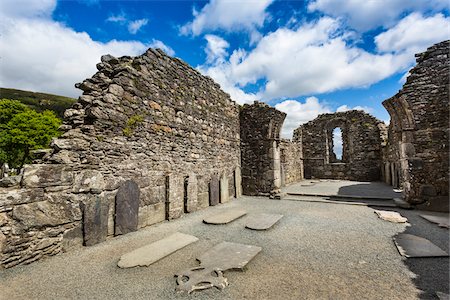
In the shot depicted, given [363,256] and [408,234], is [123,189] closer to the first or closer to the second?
[363,256]

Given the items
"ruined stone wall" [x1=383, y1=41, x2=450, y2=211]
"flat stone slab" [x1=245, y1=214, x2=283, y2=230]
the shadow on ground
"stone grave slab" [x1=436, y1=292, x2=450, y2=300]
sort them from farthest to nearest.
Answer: "ruined stone wall" [x1=383, y1=41, x2=450, y2=211]
"flat stone slab" [x1=245, y1=214, x2=283, y2=230]
the shadow on ground
"stone grave slab" [x1=436, y1=292, x2=450, y2=300]

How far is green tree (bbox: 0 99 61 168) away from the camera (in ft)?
83.4

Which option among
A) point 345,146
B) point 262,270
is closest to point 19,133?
point 262,270

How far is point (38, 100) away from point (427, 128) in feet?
261

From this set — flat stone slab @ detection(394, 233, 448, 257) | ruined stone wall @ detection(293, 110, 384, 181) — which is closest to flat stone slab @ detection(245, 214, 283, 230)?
flat stone slab @ detection(394, 233, 448, 257)

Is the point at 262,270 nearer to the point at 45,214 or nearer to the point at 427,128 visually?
the point at 45,214

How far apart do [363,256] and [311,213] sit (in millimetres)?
2982

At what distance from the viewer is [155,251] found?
373 centimetres

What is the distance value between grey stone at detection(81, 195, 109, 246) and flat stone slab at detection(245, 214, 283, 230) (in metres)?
3.11

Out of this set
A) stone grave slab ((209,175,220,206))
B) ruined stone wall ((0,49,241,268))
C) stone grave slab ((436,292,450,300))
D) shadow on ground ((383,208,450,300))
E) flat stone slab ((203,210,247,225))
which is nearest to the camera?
stone grave slab ((436,292,450,300))

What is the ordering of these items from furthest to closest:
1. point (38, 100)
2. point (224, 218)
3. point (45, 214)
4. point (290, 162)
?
point (38, 100) < point (290, 162) < point (224, 218) < point (45, 214)

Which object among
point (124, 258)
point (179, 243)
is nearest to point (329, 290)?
point (179, 243)

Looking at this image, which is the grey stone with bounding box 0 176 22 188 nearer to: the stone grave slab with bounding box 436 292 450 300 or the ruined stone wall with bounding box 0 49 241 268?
the ruined stone wall with bounding box 0 49 241 268

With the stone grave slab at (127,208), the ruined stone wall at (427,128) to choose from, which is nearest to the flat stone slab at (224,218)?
the stone grave slab at (127,208)
